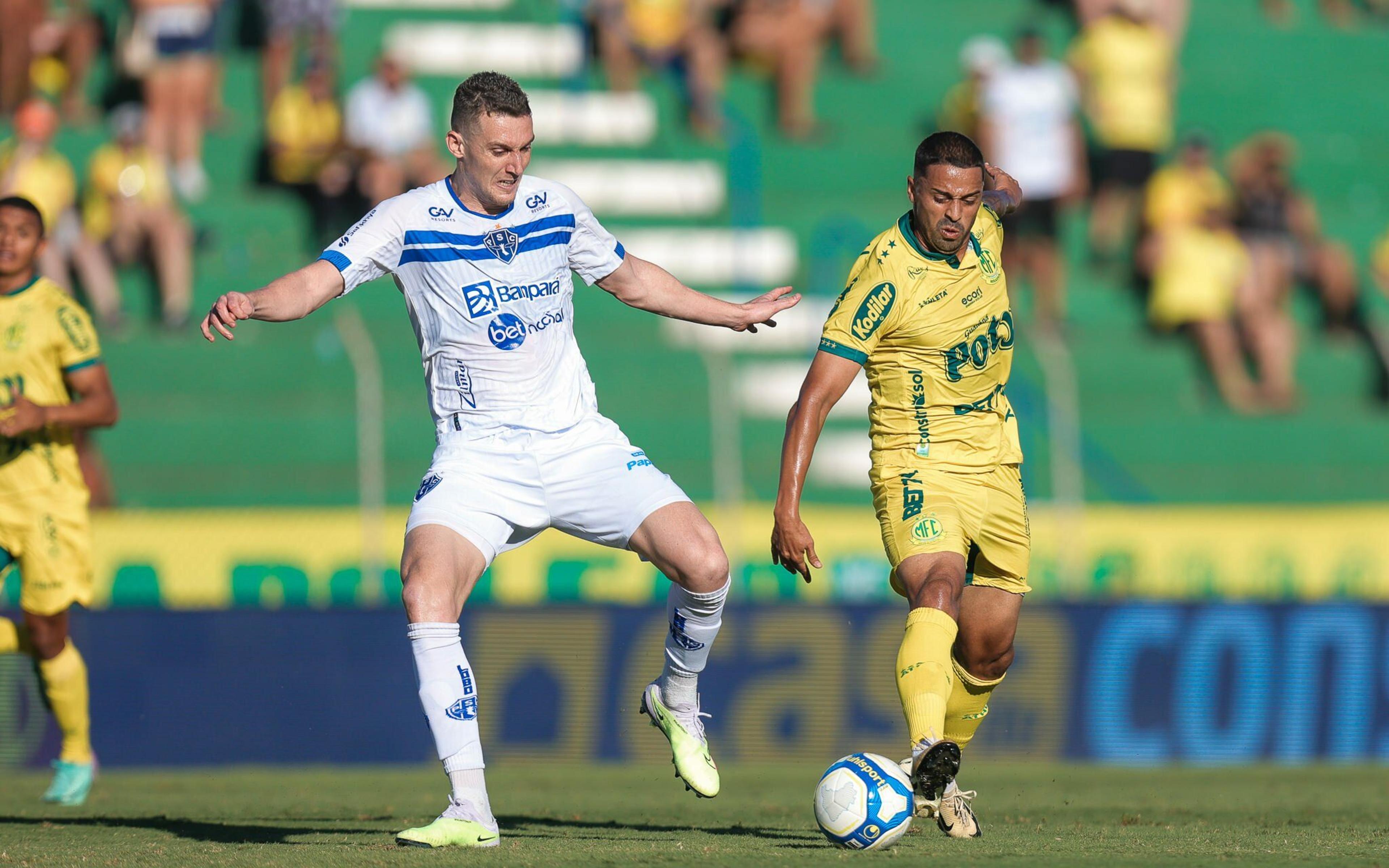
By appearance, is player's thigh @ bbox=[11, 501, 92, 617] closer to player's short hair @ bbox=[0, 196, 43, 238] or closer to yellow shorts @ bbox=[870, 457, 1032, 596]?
player's short hair @ bbox=[0, 196, 43, 238]

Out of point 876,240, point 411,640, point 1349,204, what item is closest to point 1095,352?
point 1349,204

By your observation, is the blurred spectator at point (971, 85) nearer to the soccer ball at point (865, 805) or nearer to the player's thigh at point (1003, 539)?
the player's thigh at point (1003, 539)

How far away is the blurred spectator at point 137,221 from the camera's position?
16.0 m

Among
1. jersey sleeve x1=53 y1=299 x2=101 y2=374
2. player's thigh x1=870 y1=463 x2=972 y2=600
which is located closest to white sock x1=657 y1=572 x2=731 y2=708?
player's thigh x1=870 y1=463 x2=972 y2=600

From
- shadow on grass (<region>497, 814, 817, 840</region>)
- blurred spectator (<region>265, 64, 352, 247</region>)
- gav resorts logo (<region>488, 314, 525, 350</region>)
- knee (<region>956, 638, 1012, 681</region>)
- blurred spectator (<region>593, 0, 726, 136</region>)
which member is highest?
A: blurred spectator (<region>593, 0, 726, 136</region>)

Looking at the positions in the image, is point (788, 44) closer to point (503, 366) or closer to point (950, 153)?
point (950, 153)

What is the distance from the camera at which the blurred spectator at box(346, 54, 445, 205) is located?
16453 millimetres

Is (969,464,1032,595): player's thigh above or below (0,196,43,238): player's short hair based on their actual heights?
below

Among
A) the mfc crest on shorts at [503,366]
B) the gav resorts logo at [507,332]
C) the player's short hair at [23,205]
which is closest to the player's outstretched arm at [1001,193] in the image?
the mfc crest on shorts at [503,366]

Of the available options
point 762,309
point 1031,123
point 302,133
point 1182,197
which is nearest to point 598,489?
point 762,309

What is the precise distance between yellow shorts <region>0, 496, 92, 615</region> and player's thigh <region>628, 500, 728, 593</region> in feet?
10.9

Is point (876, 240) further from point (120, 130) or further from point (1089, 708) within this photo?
point (120, 130)

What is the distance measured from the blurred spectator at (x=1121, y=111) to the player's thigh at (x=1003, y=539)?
11.7 meters

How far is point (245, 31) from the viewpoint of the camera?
1859cm
